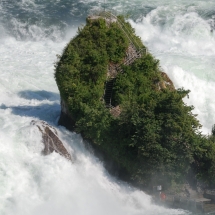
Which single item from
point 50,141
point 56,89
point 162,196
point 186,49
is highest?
point 186,49

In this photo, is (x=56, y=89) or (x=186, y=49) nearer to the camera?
(x=56, y=89)

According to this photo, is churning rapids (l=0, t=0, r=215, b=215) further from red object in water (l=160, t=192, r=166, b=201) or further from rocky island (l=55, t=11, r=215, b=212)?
rocky island (l=55, t=11, r=215, b=212)

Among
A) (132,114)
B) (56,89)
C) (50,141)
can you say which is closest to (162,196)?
(132,114)

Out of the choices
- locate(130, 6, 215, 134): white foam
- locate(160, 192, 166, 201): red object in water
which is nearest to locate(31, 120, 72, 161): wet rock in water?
locate(160, 192, 166, 201): red object in water

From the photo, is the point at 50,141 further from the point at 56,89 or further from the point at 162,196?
the point at 56,89

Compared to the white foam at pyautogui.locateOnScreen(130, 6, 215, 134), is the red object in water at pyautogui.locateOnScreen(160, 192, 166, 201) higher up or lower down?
lower down

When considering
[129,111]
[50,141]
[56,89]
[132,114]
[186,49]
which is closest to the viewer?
[132,114]

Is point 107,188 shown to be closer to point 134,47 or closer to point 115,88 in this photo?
point 115,88
